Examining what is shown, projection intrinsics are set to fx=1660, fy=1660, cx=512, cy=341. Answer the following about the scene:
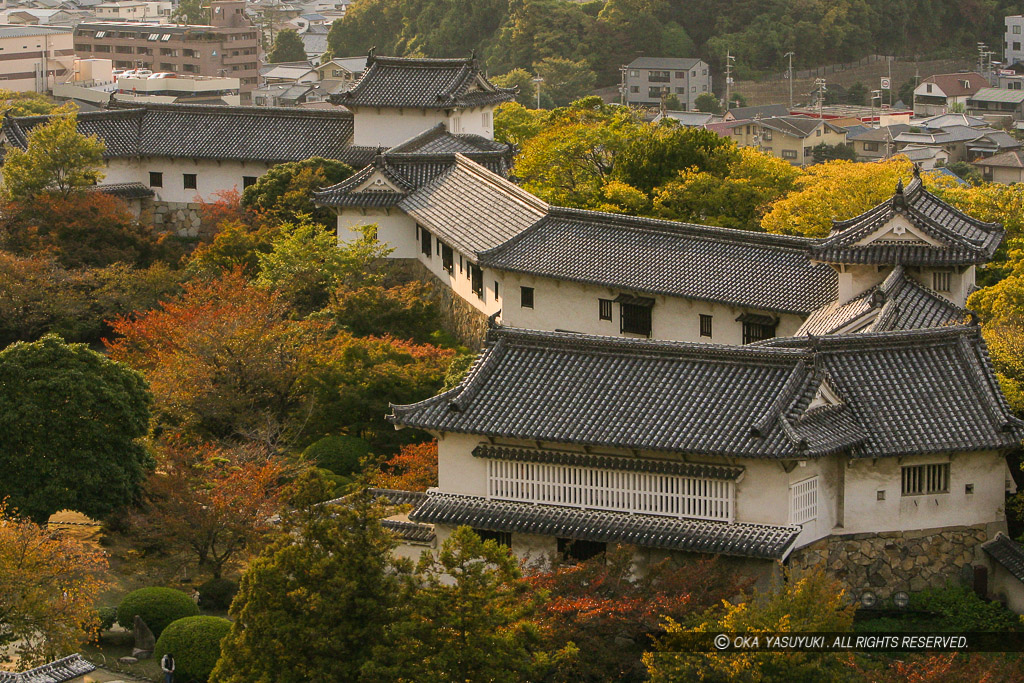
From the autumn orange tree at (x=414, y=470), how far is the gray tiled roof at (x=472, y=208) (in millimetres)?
8935

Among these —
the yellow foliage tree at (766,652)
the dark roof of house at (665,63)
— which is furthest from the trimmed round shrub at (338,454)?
the dark roof of house at (665,63)

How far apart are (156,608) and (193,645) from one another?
1.97 meters

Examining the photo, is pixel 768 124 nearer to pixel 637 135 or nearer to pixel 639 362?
pixel 637 135

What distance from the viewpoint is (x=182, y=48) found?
135750 millimetres

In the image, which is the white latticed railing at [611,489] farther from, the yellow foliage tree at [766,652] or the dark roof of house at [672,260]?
the dark roof of house at [672,260]

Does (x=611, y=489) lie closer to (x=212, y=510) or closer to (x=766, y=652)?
(x=766, y=652)

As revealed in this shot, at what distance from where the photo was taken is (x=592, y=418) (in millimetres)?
28031

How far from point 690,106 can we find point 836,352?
108 m

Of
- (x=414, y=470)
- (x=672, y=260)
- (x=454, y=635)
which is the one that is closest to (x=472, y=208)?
(x=672, y=260)

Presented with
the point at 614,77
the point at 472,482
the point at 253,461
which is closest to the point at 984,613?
the point at 472,482

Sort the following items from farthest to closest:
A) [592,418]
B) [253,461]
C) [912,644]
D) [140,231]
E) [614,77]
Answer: [614,77] < [140,231] < [253,461] < [592,418] < [912,644]

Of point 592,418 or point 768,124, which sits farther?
point 768,124

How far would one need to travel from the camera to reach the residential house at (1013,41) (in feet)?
474

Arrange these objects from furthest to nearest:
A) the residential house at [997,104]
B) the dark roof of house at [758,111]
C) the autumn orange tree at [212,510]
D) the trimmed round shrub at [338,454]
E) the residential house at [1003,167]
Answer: the residential house at [997,104]
the dark roof of house at [758,111]
the residential house at [1003,167]
the trimmed round shrub at [338,454]
the autumn orange tree at [212,510]
